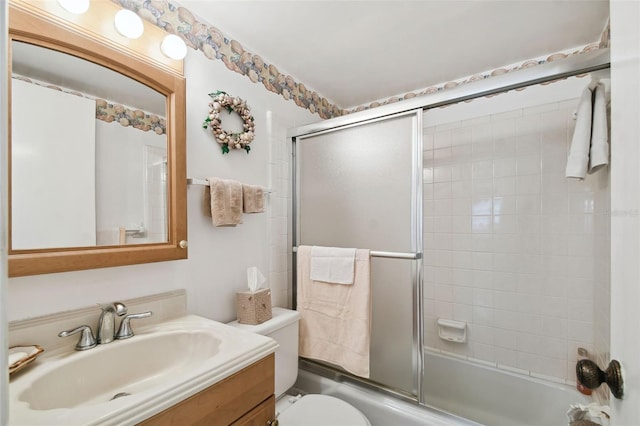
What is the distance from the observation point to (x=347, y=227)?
1748 millimetres

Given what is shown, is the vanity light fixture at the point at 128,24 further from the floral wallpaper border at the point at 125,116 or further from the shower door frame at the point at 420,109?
the shower door frame at the point at 420,109

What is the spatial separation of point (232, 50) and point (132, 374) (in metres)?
1.59

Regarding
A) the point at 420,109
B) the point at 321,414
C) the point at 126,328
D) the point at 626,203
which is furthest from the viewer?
the point at 420,109

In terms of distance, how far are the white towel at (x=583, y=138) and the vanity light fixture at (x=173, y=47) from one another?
67.7 inches

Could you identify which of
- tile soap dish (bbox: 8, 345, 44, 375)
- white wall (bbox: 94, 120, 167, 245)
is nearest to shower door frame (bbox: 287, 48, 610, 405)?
white wall (bbox: 94, 120, 167, 245)

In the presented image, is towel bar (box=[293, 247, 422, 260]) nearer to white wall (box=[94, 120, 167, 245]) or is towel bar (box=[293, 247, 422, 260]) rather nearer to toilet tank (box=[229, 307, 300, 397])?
toilet tank (box=[229, 307, 300, 397])

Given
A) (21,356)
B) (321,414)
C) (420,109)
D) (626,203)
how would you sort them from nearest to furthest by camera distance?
1. (626,203)
2. (21,356)
3. (321,414)
4. (420,109)

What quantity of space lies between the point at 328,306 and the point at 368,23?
1.53m

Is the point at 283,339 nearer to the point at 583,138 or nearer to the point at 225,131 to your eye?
the point at 225,131

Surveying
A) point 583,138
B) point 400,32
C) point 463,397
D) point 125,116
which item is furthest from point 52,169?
point 463,397

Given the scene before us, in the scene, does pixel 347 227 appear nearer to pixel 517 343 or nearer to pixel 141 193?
pixel 141 193

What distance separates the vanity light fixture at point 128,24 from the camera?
107 centimetres

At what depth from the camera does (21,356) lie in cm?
80

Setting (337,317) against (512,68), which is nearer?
(337,317)
